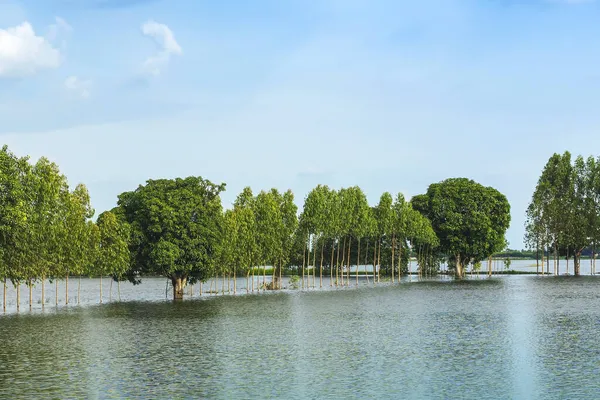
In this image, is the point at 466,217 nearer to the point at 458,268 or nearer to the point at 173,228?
the point at 458,268

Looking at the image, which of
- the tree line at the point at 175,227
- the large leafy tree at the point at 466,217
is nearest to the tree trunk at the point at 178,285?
the tree line at the point at 175,227

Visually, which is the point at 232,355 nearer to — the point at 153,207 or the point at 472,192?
the point at 153,207

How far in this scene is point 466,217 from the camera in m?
172

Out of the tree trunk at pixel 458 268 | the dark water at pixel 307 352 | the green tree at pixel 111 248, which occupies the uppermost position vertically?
the green tree at pixel 111 248

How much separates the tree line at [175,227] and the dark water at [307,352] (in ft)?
24.6

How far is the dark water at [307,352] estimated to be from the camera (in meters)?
34.6

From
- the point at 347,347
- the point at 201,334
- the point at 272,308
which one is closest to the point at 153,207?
the point at 272,308

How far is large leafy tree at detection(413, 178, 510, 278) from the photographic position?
170125 millimetres

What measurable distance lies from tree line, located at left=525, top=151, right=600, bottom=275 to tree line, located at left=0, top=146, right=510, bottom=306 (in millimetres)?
18502

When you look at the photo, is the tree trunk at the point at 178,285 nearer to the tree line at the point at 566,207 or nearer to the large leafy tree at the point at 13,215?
the large leafy tree at the point at 13,215

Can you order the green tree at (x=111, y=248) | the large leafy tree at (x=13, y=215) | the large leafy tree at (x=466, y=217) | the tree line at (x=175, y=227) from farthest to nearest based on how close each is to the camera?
the large leafy tree at (x=466, y=217) < the green tree at (x=111, y=248) < the tree line at (x=175, y=227) < the large leafy tree at (x=13, y=215)

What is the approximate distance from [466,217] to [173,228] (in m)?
91.8

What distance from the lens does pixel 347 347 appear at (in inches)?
1933

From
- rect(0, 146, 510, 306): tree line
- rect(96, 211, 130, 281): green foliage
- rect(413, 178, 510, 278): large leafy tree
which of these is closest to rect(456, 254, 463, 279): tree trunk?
rect(413, 178, 510, 278): large leafy tree
